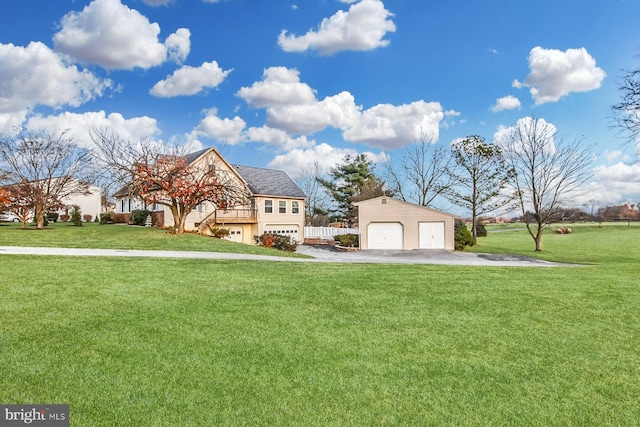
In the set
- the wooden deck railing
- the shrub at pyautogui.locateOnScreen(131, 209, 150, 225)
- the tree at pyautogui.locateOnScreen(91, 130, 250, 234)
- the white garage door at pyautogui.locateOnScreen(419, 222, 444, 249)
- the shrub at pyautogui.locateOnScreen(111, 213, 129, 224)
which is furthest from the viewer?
the shrub at pyautogui.locateOnScreen(111, 213, 129, 224)

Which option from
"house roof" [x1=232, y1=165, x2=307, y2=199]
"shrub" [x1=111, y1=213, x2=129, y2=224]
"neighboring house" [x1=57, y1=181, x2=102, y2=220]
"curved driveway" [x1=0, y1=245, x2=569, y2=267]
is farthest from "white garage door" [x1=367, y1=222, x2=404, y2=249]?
"neighboring house" [x1=57, y1=181, x2=102, y2=220]

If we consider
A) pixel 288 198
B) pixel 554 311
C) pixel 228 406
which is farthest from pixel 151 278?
pixel 288 198

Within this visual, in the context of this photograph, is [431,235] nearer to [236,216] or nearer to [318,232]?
[318,232]

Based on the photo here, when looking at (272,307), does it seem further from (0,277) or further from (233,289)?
(0,277)

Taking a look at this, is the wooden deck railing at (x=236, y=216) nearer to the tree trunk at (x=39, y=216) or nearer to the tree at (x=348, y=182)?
the tree trunk at (x=39, y=216)

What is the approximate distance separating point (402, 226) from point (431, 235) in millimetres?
2168

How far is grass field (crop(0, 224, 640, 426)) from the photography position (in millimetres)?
3779

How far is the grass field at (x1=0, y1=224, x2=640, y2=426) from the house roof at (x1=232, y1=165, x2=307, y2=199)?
2362 centimetres

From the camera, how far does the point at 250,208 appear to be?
3108 centimetres

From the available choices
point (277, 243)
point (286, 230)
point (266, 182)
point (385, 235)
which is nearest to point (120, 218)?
point (266, 182)

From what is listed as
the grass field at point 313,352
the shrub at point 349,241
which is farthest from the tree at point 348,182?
the grass field at point 313,352

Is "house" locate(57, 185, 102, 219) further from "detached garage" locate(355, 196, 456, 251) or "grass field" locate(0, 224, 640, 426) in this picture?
"grass field" locate(0, 224, 640, 426)

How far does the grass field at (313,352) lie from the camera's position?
3779 millimetres

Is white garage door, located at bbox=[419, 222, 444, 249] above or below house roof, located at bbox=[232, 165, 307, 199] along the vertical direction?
below
